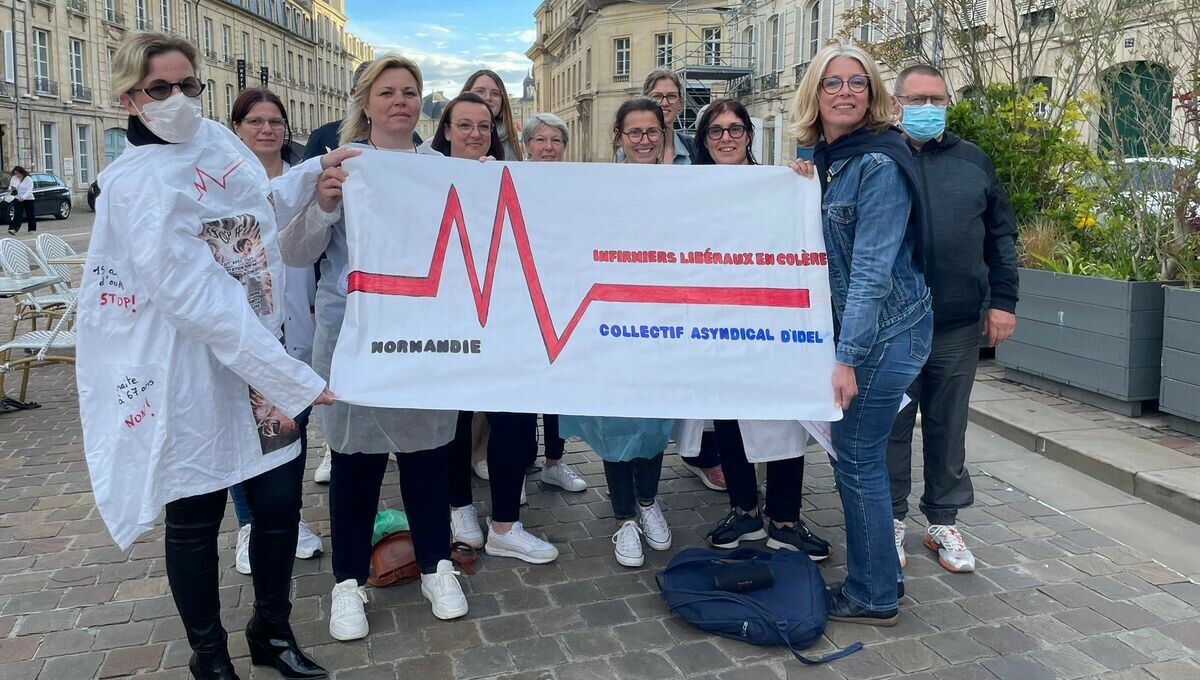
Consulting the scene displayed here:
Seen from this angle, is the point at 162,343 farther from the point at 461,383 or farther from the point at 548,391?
the point at 548,391

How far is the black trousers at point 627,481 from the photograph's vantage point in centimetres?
406

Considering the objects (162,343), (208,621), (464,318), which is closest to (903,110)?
(464,318)

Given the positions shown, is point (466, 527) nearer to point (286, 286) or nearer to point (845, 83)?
point (286, 286)

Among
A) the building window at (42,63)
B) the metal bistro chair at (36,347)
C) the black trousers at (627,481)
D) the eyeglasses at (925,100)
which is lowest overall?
the black trousers at (627,481)

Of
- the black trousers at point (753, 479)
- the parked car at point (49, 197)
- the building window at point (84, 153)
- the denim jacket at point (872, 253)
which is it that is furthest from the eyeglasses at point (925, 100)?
the building window at point (84, 153)

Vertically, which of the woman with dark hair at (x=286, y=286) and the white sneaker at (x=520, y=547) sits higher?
the woman with dark hair at (x=286, y=286)

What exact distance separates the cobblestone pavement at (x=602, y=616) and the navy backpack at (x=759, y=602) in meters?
0.06

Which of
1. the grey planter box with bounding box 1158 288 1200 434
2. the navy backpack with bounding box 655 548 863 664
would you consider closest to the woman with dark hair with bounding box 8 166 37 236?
the navy backpack with bounding box 655 548 863 664

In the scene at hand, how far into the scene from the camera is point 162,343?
2.57 m

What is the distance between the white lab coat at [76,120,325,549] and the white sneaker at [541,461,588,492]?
97.9 inches

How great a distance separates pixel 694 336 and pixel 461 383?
91 centimetres

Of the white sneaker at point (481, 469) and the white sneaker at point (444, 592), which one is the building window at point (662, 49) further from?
the white sneaker at point (444, 592)

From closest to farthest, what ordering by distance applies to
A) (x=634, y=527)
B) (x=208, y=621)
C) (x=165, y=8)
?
(x=208, y=621) → (x=634, y=527) → (x=165, y=8)

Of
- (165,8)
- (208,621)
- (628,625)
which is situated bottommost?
(628,625)
